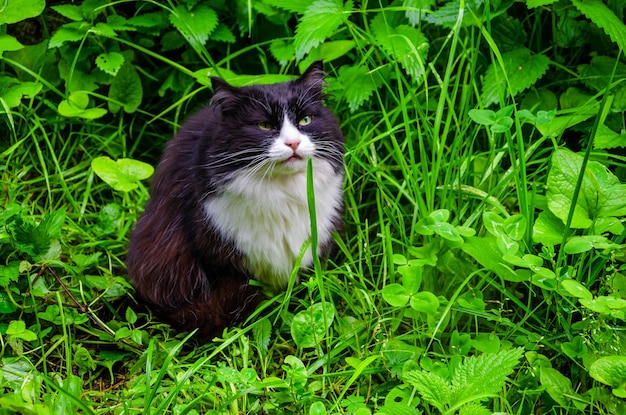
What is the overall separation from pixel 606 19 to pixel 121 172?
5.93ft

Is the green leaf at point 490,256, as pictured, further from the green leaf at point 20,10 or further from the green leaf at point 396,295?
the green leaf at point 20,10

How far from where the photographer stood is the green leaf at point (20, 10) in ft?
8.27

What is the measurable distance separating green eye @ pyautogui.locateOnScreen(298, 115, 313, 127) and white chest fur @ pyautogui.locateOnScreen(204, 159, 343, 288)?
0.39ft

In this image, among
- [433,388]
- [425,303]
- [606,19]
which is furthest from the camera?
[606,19]

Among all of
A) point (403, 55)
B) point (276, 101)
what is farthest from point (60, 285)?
point (403, 55)

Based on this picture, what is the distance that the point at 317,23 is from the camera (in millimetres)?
2393

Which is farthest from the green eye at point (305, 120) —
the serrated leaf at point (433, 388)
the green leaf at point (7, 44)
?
the green leaf at point (7, 44)

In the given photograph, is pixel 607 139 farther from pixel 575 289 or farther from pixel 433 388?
pixel 433 388

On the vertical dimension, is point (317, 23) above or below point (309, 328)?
above

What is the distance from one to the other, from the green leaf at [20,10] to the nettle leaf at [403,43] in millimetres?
1231

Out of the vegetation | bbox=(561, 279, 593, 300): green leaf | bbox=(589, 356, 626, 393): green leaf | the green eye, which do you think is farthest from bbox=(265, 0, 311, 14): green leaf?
bbox=(589, 356, 626, 393): green leaf

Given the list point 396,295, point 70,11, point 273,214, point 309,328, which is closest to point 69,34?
point 70,11

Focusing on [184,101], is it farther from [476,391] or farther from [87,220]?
[476,391]

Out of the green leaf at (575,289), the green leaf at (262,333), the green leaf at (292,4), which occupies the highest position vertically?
the green leaf at (292,4)
